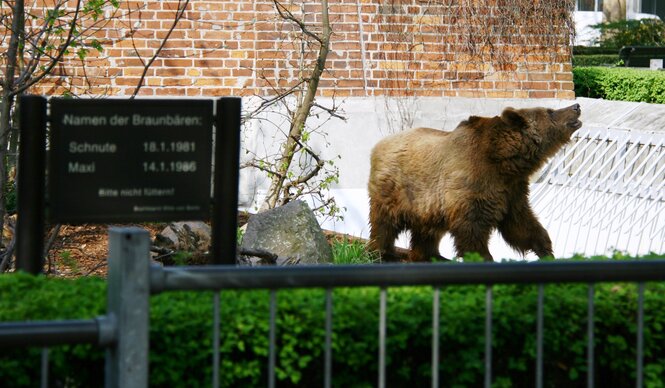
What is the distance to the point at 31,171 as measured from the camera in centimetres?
492

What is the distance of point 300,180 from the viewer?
1061cm

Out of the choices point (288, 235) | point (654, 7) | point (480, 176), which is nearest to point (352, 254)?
point (288, 235)

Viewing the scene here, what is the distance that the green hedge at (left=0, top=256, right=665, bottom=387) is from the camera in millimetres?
4137

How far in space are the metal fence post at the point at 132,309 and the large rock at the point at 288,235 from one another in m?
5.37

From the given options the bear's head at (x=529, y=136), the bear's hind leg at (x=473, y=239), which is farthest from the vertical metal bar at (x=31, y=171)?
the bear's head at (x=529, y=136)

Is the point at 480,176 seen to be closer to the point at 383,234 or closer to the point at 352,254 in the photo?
the point at 383,234

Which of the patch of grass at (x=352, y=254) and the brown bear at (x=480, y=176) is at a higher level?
the brown bear at (x=480, y=176)

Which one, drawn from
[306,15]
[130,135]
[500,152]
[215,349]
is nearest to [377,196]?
[500,152]

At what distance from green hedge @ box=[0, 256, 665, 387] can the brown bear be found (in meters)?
3.90

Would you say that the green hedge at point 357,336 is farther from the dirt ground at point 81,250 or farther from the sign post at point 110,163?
the dirt ground at point 81,250

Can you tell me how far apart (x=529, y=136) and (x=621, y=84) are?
11038 mm

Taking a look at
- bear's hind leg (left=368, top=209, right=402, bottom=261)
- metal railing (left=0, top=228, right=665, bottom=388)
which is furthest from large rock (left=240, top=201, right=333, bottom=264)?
metal railing (left=0, top=228, right=665, bottom=388)

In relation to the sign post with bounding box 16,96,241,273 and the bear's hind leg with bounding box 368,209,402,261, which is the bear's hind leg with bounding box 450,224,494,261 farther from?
the sign post with bounding box 16,96,241,273

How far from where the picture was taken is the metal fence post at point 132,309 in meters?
3.53
